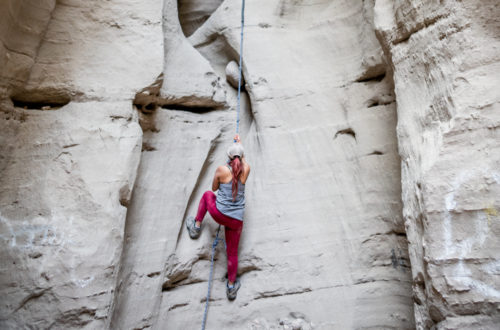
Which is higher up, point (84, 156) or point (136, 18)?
point (136, 18)

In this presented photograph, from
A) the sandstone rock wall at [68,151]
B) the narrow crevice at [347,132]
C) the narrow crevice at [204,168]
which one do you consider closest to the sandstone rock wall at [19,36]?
the sandstone rock wall at [68,151]

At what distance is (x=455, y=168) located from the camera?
2.63 meters

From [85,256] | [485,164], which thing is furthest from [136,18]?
[485,164]

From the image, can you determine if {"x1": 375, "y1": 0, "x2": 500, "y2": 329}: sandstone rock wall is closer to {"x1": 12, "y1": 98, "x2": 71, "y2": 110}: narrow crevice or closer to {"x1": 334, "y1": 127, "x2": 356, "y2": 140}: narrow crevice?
{"x1": 334, "y1": 127, "x2": 356, "y2": 140}: narrow crevice

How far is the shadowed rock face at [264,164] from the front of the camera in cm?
268

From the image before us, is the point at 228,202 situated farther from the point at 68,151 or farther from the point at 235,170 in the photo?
the point at 68,151

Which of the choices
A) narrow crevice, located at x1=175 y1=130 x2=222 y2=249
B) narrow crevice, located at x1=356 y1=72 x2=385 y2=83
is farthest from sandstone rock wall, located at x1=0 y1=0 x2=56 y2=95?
narrow crevice, located at x1=356 y1=72 x2=385 y2=83

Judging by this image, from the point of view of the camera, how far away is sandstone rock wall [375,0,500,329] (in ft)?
8.15

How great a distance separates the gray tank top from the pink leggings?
48mm

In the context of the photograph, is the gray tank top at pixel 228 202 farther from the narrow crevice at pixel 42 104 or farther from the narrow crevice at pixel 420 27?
the narrow crevice at pixel 420 27

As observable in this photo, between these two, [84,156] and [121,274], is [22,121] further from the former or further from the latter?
[121,274]

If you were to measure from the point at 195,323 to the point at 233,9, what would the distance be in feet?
12.3

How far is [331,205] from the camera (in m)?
3.93

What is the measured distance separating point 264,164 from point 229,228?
2.76 ft
